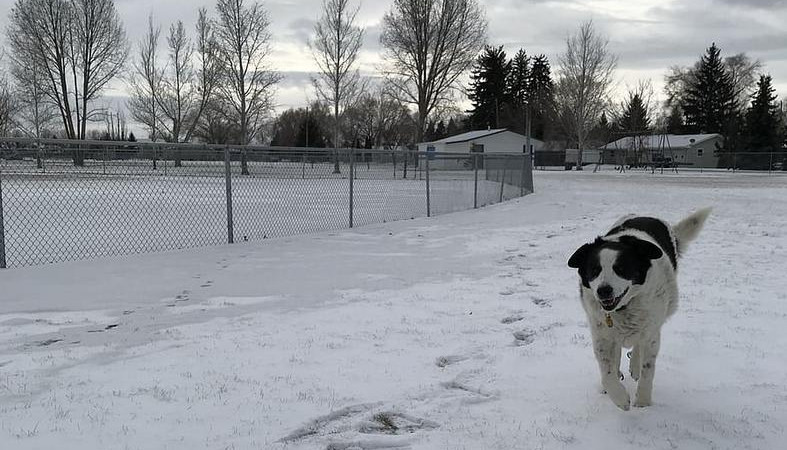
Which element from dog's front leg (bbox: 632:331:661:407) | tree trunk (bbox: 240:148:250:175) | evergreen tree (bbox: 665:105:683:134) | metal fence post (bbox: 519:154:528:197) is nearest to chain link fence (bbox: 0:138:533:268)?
tree trunk (bbox: 240:148:250:175)

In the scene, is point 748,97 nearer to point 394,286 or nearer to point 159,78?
point 159,78

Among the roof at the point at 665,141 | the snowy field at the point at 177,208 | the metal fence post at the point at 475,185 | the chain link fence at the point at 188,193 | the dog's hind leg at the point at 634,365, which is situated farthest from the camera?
the roof at the point at 665,141

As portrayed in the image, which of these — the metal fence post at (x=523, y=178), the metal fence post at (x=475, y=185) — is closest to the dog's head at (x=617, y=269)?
the metal fence post at (x=475, y=185)

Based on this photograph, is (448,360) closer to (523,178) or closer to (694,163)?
(523,178)

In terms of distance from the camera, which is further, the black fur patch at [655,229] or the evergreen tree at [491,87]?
the evergreen tree at [491,87]

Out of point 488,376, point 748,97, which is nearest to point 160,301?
point 488,376

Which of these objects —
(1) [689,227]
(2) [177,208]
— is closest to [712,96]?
(2) [177,208]

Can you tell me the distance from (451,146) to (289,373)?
59844 millimetres

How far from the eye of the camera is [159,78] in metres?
43.5

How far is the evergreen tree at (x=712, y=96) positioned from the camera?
72.6m

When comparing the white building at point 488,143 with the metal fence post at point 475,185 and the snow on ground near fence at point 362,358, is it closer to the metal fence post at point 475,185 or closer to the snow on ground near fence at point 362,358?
the metal fence post at point 475,185

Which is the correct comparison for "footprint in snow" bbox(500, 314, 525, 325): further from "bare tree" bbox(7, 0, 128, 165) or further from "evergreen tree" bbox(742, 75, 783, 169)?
"evergreen tree" bbox(742, 75, 783, 169)

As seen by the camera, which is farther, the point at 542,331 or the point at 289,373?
the point at 542,331

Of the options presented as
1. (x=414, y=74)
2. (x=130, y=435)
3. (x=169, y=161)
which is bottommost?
(x=130, y=435)
